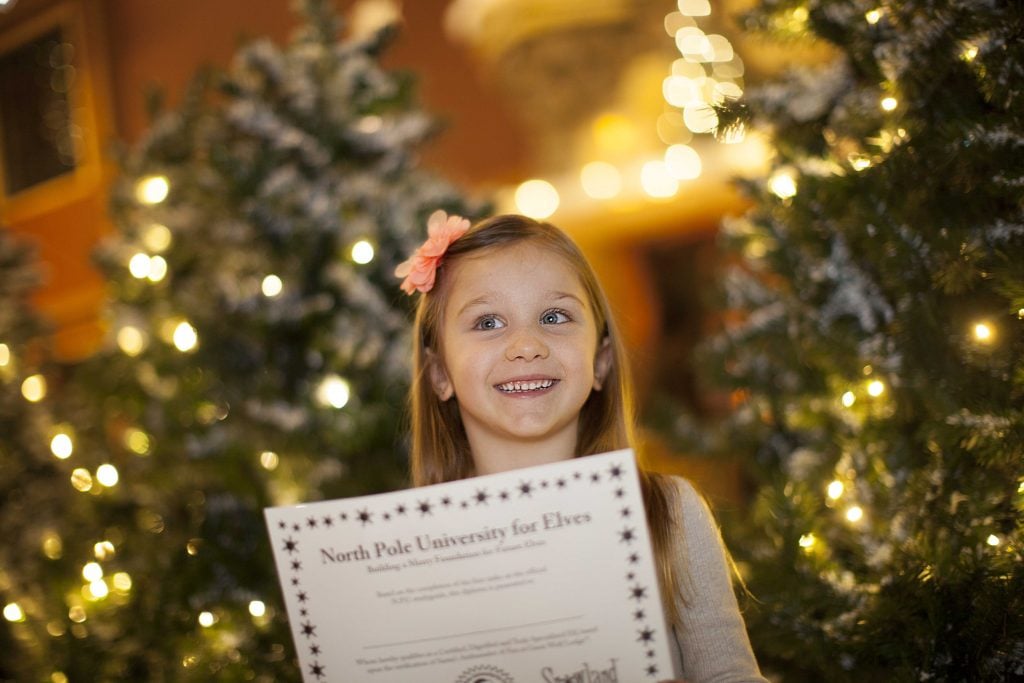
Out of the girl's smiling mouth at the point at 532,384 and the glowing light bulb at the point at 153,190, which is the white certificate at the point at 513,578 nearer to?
the girl's smiling mouth at the point at 532,384

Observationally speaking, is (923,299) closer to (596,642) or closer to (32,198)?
(596,642)

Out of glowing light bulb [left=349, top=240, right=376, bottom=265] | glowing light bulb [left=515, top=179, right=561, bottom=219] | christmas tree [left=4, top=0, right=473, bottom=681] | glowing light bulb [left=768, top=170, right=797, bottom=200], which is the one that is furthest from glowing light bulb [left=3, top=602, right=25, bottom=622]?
glowing light bulb [left=515, top=179, right=561, bottom=219]

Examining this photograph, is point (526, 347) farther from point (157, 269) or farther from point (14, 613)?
point (157, 269)

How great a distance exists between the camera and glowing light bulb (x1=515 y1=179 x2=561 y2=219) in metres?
4.85

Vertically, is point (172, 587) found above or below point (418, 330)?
below

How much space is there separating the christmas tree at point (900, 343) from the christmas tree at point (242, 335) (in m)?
1.10

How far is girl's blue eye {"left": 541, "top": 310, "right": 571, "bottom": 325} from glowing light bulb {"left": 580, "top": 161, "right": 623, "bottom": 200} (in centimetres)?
354

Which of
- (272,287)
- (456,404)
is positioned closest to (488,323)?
(456,404)

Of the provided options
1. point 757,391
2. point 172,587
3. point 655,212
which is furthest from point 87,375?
point 655,212

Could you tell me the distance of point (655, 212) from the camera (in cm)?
499

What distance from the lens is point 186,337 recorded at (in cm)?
255

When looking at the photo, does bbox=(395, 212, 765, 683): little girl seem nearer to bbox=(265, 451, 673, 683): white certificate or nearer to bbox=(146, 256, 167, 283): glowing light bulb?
bbox=(265, 451, 673, 683): white certificate

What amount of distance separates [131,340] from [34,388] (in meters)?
0.49

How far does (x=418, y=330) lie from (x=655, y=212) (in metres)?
3.65
